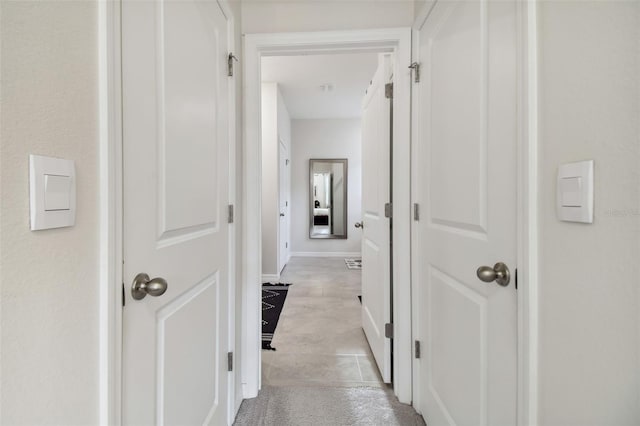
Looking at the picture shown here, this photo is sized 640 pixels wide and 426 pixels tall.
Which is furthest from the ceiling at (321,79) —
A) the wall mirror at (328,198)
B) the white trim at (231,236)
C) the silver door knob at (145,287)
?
the silver door knob at (145,287)

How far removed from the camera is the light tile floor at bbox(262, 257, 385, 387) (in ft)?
6.05

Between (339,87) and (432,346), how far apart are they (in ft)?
12.2

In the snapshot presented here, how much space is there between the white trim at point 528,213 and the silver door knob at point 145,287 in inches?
36.5

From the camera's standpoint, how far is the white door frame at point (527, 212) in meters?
0.71

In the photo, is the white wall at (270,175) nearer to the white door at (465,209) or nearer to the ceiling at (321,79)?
the ceiling at (321,79)

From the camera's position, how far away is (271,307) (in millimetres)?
3031

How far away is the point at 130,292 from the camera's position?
0.74m

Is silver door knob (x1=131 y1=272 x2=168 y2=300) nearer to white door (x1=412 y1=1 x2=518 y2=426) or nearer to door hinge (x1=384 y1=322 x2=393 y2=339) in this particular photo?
white door (x1=412 y1=1 x2=518 y2=426)

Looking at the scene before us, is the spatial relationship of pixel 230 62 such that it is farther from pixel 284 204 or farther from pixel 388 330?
pixel 284 204

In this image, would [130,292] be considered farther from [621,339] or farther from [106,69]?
[621,339]

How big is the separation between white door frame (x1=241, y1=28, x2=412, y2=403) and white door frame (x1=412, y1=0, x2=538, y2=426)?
31.7 inches

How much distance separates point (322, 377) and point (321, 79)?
3.51 m

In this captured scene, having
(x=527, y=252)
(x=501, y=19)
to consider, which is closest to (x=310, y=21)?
(x=501, y=19)

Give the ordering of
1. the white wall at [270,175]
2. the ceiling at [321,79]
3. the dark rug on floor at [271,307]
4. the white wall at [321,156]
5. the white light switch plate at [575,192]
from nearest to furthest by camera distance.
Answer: the white light switch plate at [575,192] → the dark rug on floor at [271,307] → the ceiling at [321,79] → the white wall at [270,175] → the white wall at [321,156]
